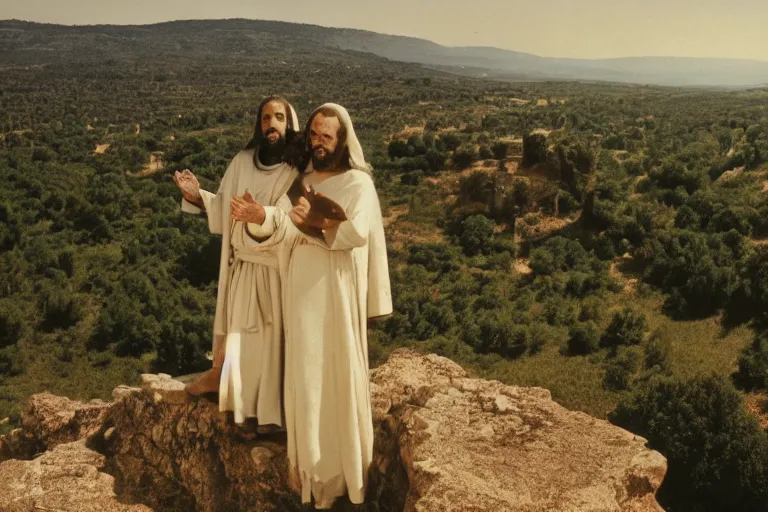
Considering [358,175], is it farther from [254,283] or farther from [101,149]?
[101,149]

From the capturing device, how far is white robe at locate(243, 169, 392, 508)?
12.2 ft

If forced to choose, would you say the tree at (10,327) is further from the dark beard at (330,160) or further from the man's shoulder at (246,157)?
the dark beard at (330,160)

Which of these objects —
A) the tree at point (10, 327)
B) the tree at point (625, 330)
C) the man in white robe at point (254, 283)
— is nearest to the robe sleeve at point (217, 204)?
the man in white robe at point (254, 283)

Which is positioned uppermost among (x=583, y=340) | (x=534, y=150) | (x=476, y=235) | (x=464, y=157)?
(x=534, y=150)

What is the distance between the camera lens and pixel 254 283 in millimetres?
3982

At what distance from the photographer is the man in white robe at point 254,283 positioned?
394cm

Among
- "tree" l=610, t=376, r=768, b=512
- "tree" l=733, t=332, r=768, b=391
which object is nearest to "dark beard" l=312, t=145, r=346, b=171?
"tree" l=610, t=376, r=768, b=512

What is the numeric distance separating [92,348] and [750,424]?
42.4 feet

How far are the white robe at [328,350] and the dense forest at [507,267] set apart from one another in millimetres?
6658

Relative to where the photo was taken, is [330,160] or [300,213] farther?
[330,160]

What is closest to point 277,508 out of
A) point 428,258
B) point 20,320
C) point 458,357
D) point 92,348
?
point 458,357

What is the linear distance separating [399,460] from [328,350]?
0.95 meters

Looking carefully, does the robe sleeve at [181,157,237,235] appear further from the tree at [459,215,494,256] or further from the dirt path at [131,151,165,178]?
the dirt path at [131,151,165,178]

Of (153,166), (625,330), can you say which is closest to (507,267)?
(625,330)
